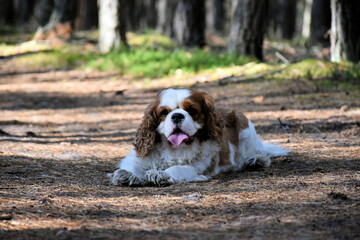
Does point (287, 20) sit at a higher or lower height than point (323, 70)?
higher

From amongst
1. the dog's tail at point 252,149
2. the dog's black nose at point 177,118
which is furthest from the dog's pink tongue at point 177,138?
the dog's tail at point 252,149

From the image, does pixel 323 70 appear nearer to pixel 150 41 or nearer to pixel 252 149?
→ pixel 252 149

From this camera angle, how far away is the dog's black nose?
15.6 ft

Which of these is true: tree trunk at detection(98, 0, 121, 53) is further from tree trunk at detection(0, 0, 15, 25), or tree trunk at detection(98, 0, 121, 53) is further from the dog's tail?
tree trunk at detection(0, 0, 15, 25)

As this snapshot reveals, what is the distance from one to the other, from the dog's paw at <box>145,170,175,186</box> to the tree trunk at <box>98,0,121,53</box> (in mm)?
11549

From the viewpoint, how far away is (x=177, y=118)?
15.7 feet

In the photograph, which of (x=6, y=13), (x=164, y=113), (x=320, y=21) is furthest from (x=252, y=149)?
(x=6, y=13)

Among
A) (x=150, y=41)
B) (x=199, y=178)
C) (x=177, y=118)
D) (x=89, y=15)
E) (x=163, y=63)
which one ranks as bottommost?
(x=199, y=178)

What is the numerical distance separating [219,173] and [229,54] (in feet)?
27.6

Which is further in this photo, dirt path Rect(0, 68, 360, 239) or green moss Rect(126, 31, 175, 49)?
green moss Rect(126, 31, 175, 49)

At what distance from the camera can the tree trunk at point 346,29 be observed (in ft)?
33.9

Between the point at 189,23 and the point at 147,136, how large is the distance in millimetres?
11899

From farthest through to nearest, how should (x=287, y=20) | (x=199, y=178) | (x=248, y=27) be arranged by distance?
(x=287, y=20)
(x=248, y=27)
(x=199, y=178)

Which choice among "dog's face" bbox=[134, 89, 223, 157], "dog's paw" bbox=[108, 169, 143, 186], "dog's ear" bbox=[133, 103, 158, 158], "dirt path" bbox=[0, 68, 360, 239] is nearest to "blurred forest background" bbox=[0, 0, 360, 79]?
"dirt path" bbox=[0, 68, 360, 239]
